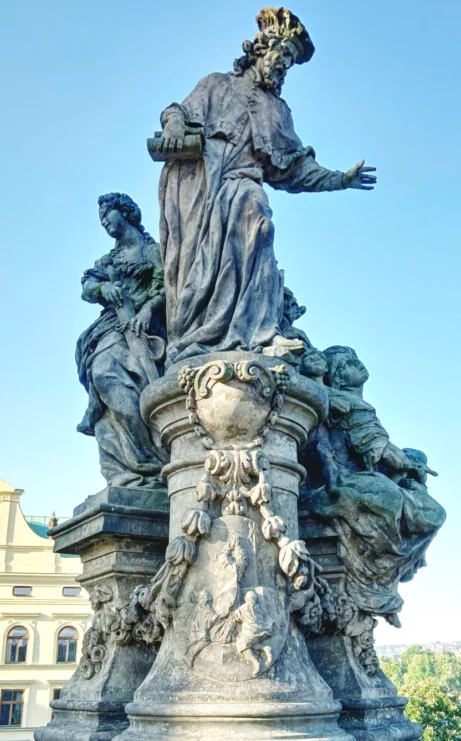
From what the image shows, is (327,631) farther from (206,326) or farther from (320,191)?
(320,191)

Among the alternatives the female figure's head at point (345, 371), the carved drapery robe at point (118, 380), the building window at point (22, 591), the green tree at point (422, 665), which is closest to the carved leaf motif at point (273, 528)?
the carved drapery robe at point (118, 380)

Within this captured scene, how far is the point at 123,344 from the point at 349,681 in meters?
3.09

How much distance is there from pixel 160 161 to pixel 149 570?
3146 mm

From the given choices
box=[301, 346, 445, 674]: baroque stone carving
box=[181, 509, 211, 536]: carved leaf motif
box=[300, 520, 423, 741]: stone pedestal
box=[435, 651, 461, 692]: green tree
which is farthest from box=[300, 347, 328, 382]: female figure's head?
box=[435, 651, 461, 692]: green tree

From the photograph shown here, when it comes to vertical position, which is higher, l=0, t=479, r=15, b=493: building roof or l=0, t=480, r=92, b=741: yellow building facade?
l=0, t=479, r=15, b=493: building roof

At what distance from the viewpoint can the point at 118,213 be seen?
6.65m

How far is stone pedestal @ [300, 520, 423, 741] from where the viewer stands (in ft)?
15.2

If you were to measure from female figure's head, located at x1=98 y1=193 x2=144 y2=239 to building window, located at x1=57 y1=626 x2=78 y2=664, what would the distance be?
84.1ft

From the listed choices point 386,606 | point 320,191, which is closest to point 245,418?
A: point 386,606

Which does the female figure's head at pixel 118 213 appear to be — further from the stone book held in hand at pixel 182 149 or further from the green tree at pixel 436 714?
the green tree at pixel 436 714

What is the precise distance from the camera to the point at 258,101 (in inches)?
244

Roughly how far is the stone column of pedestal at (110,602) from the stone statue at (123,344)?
0.38 m

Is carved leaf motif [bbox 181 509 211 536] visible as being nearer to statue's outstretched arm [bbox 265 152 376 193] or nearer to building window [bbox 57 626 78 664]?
statue's outstretched arm [bbox 265 152 376 193]

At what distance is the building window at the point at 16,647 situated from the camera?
2838 cm
